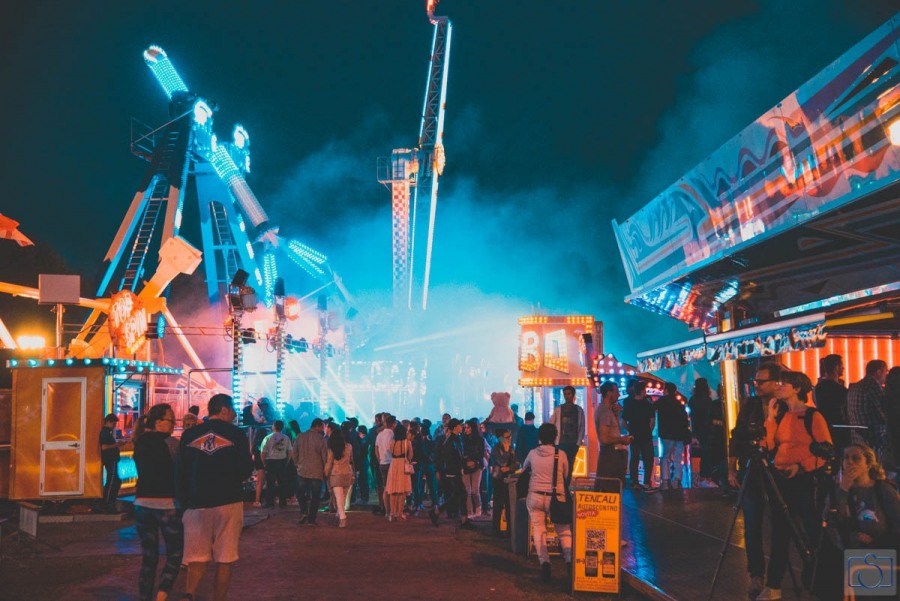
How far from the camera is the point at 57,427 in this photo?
15.1 metres

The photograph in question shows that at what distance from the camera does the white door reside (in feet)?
48.9

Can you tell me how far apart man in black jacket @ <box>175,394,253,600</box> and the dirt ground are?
1.49 meters

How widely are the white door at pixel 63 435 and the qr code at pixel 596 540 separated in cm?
1103

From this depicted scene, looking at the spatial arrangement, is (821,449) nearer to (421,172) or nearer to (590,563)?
(590,563)

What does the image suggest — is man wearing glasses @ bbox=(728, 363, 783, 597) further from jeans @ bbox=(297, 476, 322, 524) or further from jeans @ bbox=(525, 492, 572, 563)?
jeans @ bbox=(297, 476, 322, 524)

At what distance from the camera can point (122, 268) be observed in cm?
4297

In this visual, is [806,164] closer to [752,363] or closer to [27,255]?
[752,363]

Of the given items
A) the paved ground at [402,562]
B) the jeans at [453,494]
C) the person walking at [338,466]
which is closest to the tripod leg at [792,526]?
the paved ground at [402,562]

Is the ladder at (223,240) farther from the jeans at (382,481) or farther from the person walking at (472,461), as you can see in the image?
the person walking at (472,461)

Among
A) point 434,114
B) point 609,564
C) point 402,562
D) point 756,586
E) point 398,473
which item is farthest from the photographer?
point 434,114

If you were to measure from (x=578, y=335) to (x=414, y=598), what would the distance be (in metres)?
14.0

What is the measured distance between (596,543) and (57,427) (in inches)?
454

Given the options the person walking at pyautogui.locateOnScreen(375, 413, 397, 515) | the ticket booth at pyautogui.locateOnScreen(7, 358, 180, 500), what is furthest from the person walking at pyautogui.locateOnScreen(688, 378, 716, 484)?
the ticket booth at pyautogui.locateOnScreen(7, 358, 180, 500)

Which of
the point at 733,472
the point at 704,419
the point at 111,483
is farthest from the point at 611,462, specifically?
the point at 111,483
